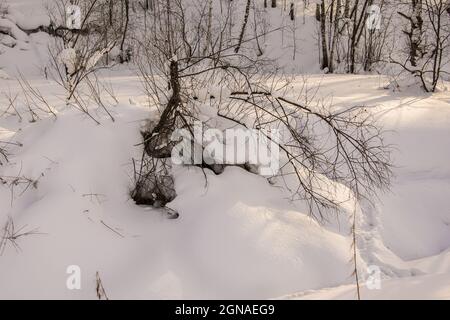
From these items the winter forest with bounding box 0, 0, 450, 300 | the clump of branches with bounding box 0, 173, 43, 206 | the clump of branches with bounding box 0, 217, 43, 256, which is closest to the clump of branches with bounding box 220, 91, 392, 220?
the winter forest with bounding box 0, 0, 450, 300

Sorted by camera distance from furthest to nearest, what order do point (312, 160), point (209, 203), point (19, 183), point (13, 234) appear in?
point (312, 160) → point (19, 183) → point (209, 203) → point (13, 234)

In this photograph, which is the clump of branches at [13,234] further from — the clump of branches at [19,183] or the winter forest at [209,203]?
the clump of branches at [19,183]

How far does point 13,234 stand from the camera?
4.08 m

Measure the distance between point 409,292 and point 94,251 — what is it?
9.05ft

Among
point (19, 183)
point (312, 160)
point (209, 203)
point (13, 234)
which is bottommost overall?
point (13, 234)

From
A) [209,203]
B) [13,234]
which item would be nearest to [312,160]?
[209,203]

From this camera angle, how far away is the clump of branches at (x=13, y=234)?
4016 mm

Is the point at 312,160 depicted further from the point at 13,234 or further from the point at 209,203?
the point at 13,234

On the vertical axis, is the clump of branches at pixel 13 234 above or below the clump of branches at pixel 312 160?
below

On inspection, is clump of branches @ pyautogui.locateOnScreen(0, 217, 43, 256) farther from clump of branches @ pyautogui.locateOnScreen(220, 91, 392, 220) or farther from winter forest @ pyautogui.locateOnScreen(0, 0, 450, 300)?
clump of branches @ pyautogui.locateOnScreen(220, 91, 392, 220)

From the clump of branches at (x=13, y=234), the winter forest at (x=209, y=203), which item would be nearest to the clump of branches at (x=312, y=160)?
the winter forest at (x=209, y=203)

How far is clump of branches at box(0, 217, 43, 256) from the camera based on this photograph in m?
4.02
